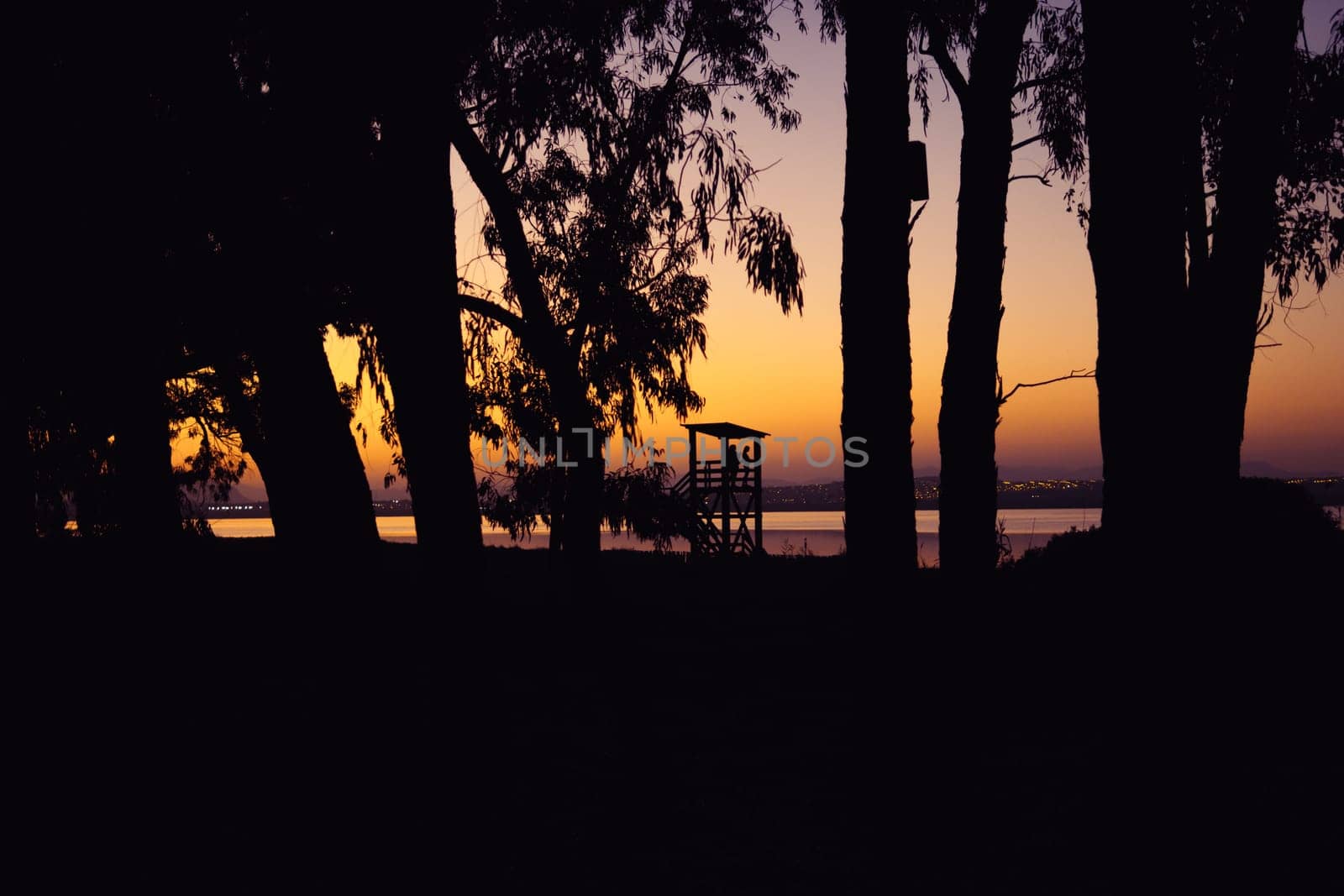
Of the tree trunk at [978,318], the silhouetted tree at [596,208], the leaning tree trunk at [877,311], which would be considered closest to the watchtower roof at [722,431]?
the silhouetted tree at [596,208]

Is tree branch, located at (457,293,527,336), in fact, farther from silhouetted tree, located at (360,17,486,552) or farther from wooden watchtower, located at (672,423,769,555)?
wooden watchtower, located at (672,423,769,555)

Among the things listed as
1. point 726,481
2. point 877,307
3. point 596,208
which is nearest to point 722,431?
point 726,481

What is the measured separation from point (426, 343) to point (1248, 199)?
238 inches

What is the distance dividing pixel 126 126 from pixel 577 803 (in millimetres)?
5607

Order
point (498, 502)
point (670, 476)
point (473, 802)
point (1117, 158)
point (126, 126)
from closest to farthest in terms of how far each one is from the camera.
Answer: point (1117, 158) → point (473, 802) → point (126, 126) → point (670, 476) → point (498, 502)

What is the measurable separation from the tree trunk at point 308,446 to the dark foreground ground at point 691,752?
19 cm

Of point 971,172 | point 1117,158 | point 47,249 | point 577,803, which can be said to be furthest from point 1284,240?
point 47,249

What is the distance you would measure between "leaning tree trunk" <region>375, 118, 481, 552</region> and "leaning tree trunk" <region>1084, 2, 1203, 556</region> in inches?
102

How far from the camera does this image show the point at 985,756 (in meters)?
5.98

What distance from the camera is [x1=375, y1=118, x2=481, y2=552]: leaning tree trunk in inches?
161

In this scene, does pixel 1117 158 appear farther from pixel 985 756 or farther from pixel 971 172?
pixel 971 172

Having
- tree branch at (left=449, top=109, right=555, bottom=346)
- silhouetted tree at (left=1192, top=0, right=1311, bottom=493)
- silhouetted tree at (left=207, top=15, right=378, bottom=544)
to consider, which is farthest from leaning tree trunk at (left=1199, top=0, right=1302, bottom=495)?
tree branch at (left=449, top=109, right=555, bottom=346)

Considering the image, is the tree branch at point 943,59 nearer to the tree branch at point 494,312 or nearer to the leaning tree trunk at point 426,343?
the tree branch at point 494,312

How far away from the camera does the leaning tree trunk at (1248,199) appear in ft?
23.1
